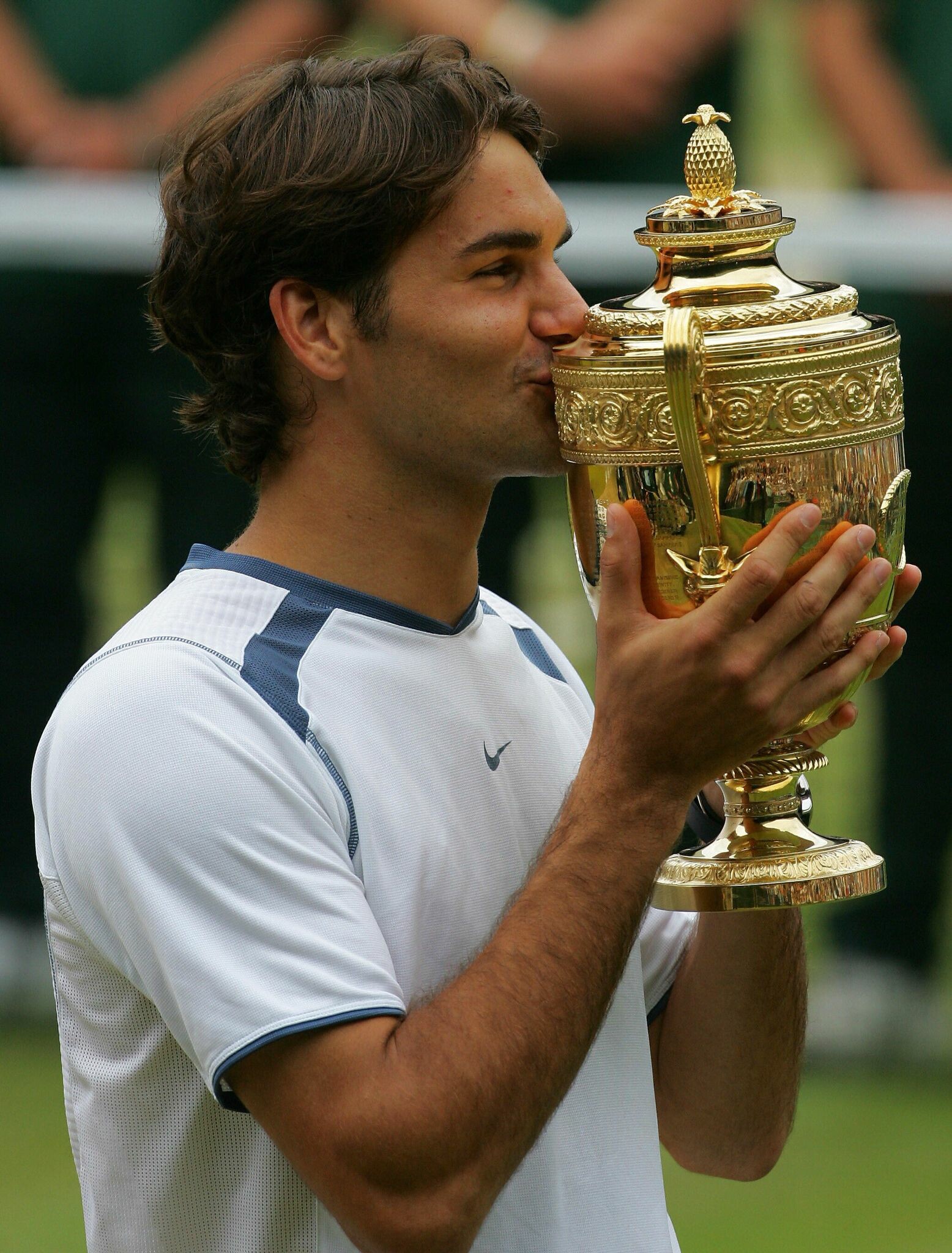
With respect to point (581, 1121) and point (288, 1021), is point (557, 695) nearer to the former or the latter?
point (581, 1121)

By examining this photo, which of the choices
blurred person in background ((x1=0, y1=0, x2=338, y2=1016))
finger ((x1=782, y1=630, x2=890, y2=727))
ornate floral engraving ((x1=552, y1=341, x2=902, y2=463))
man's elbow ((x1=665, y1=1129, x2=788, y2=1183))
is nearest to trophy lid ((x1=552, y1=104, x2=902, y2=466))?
ornate floral engraving ((x1=552, y1=341, x2=902, y2=463))

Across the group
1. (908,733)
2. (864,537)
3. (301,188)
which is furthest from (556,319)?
(908,733)

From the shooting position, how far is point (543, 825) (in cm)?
224

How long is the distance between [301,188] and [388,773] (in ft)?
2.16

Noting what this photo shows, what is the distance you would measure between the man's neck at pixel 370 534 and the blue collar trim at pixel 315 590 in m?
0.02

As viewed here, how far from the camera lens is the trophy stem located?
7.13 ft

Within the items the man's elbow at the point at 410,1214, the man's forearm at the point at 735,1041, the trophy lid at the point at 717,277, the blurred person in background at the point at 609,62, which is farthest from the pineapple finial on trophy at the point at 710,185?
the blurred person in background at the point at 609,62

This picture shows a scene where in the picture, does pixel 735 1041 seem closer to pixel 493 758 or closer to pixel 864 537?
pixel 493 758

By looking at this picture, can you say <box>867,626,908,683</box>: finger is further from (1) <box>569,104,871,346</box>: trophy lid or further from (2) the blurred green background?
(2) the blurred green background

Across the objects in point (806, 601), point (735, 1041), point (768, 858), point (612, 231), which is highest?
point (806, 601)

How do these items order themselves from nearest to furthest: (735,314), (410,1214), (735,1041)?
(410,1214), (735,314), (735,1041)

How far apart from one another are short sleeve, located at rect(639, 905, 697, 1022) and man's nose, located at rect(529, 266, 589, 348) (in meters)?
0.74

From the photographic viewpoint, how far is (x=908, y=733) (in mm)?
5027

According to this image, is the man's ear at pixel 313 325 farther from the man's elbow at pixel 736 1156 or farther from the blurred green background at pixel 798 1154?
the blurred green background at pixel 798 1154
